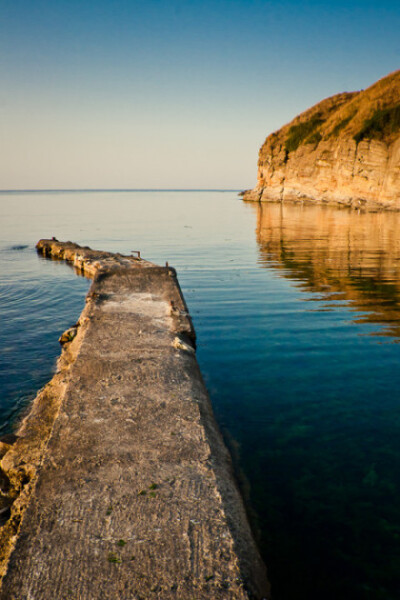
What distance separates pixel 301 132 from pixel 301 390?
4037 inches

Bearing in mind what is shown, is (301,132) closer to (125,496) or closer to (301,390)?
(301,390)

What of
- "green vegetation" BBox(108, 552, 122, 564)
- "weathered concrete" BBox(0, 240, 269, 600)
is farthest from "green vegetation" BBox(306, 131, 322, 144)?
"green vegetation" BBox(108, 552, 122, 564)

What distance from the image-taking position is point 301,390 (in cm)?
668

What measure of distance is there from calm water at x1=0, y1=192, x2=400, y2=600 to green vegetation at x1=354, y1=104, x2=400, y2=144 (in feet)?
202

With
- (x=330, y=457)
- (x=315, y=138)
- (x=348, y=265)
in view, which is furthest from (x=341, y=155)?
(x=330, y=457)

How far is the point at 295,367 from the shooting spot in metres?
7.53

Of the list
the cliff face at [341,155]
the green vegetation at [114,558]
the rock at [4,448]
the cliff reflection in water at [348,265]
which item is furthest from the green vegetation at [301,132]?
the green vegetation at [114,558]

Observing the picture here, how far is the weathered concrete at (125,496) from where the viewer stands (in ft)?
8.84

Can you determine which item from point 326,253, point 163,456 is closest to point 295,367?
point 163,456

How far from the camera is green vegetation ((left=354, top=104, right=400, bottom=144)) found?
68.4 meters

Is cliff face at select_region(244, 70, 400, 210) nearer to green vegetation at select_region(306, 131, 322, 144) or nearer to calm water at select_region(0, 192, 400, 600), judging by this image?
green vegetation at select_region(306, 131, 322, 144)

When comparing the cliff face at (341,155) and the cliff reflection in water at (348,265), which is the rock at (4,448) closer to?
the cliff reflection in water at (348,265)

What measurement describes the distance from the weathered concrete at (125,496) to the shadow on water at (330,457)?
2.43 feet

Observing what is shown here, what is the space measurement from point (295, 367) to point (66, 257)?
19924mm
